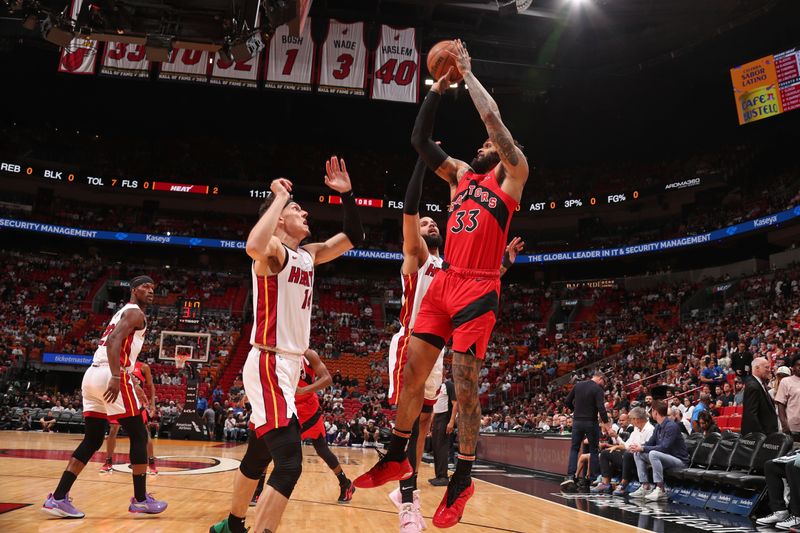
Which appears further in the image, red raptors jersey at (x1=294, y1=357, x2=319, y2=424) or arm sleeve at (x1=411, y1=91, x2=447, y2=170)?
red raptors jersey at (x1=294, y1=357, x2=319, y2=424)

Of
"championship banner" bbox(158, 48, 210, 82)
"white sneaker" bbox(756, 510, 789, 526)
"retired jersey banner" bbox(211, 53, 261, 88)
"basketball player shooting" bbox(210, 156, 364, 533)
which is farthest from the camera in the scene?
"retired jersey banner" bbox(211, 53, 261, 88)

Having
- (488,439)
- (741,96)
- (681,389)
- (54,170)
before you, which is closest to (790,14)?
(741,96)

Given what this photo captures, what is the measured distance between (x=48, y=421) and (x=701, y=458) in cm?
1997

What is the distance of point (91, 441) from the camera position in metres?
6.01

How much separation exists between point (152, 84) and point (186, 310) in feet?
49.8


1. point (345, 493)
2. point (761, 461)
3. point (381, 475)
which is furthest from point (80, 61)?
point (761, 461)

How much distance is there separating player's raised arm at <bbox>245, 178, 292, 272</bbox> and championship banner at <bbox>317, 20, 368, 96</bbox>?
1566 centimetres

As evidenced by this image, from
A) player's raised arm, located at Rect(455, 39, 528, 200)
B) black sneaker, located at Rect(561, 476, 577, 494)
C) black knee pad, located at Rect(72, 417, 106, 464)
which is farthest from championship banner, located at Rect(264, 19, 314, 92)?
player's raised arm, located at Rect(455, 39, 528, 200)

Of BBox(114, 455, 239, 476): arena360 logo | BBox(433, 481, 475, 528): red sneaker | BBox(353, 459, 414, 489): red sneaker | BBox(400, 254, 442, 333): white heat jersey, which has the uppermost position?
BBox(400, 254, 442, 333): white heat jersey

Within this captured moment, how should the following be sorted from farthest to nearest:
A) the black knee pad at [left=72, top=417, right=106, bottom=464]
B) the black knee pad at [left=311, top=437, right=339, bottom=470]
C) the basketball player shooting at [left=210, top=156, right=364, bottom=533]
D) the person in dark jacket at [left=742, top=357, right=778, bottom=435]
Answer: the person in dark jacket at [left=742, top=357, right=778, bottom=435] → the black knee pad at [left=311, top=437, right=339, bottom=470] → the black knee pad at [left=72, top=417, right=106, bottom=464] → the basketball player shooting at [left=210, top=156, right=364, bottom=533]

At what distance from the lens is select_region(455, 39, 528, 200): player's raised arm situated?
3977 millimetres

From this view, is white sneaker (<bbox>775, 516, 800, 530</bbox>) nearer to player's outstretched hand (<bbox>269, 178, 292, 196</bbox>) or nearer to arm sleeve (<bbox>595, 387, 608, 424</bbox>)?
arm sleeve (<bbox>595, 387, 608, 424</bbox>)

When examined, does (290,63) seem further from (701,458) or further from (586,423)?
(701,458)

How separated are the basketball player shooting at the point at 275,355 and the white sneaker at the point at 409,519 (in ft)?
3.53
